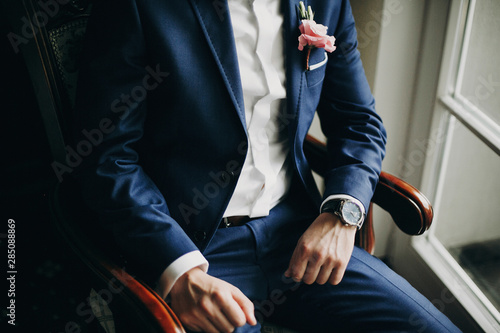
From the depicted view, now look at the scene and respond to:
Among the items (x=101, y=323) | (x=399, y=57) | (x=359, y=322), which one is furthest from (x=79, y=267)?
(x=399, y=57)

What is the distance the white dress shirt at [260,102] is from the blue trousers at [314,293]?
68 millimetres

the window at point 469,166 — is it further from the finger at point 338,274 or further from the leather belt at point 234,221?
the leather belt at point 234,221

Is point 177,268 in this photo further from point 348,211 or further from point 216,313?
point 348,211

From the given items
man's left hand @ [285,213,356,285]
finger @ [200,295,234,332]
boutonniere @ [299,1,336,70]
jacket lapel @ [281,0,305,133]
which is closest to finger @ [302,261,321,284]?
man's left hand @ [285,213,356,285]

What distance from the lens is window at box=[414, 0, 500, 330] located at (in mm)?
1231

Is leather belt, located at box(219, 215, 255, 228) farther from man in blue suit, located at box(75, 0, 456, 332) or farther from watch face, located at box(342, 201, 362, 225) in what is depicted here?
watch face, located at box(342, 201, 362, 225)

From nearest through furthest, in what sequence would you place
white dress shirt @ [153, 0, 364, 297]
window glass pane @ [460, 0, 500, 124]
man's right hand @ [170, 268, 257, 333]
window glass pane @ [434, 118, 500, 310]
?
1. man's right hand @ [170, 268, 257, 333]
2. white dress shirt @ [153, 0, 364, 297]
3. window glass pane @ [460, 0, 500, 124]
4. window glass pane @ [434, 118, 500, 310]

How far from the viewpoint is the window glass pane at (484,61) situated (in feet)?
3.92

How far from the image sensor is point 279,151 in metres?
1.08

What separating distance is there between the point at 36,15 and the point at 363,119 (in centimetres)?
81

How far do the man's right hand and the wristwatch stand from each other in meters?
0.30

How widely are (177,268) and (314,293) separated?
0.35 meters

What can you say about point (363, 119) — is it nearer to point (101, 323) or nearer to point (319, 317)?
point (319, 317)

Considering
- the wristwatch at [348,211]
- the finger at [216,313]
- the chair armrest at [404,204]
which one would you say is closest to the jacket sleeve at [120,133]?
the finger at [216,313]
